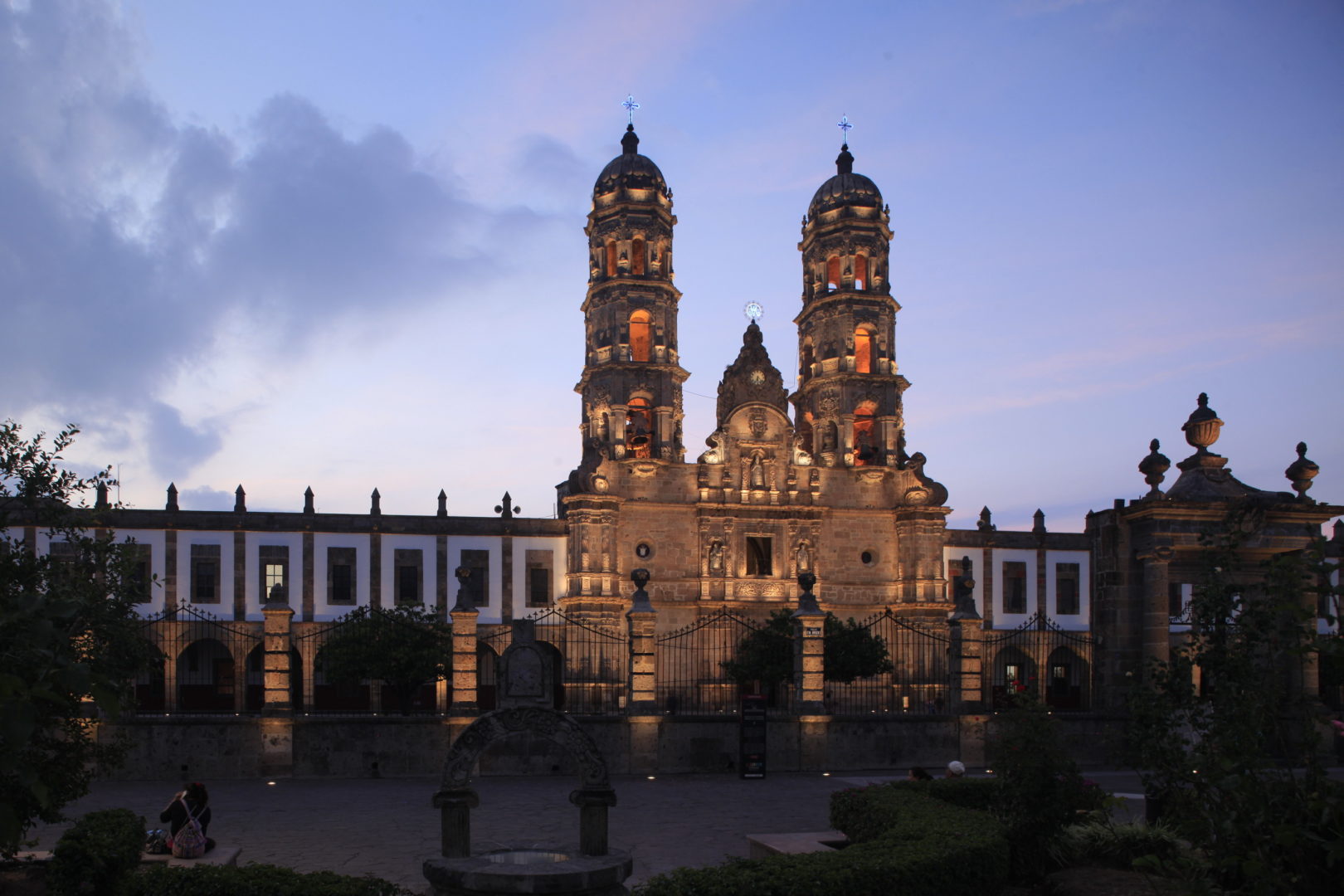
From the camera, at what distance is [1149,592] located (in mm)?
22516

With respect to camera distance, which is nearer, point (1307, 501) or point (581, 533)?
point (1307, 501)

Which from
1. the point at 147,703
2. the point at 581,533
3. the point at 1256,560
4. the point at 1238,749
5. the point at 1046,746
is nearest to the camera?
the point at 1238,749

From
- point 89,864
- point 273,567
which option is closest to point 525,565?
point 273,567

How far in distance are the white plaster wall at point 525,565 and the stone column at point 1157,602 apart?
23.9 meters

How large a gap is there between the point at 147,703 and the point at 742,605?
21.2m

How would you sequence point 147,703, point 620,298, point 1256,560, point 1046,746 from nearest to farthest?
point 1046,746
point 1256,560
point 147,703
point 620,298

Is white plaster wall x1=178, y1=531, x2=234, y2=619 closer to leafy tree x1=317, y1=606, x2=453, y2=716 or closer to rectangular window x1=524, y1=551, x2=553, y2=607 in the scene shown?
leafy tree x1=317, y1=606, x2=453, y2=716

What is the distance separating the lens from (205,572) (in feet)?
129

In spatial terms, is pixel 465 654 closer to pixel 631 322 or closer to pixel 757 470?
pixel 757 470

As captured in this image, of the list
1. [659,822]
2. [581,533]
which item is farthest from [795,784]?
[581,533]

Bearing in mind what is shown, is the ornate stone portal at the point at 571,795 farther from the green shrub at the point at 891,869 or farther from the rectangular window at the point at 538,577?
the rectangular window at the point at 538,577

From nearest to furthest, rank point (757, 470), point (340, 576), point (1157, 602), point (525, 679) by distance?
point (525, 679) → point (1157, 602) → point (340, 576) → point (757, 470)

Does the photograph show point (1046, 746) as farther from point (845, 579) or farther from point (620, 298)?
point (620, 298)

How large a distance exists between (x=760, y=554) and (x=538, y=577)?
8683 millimetres
